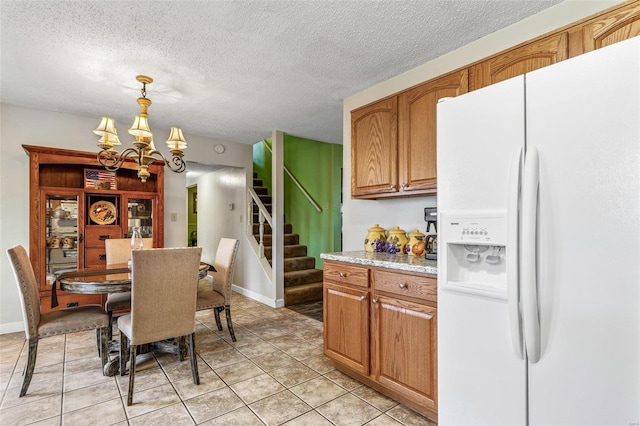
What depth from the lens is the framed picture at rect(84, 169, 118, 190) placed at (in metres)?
3.80

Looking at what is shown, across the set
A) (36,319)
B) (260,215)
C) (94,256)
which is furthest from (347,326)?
(94,256)

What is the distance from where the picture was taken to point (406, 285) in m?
1.91

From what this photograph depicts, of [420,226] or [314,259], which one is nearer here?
[420,226]

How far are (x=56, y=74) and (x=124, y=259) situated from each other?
70.0 inches

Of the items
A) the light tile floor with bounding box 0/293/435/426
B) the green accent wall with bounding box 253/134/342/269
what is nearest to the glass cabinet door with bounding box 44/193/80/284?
the light tile floor with bounding box 0/293/435/426

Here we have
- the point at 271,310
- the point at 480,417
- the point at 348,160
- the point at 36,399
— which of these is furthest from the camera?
the point at 271,310

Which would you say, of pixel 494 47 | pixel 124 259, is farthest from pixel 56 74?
pixel 494 47

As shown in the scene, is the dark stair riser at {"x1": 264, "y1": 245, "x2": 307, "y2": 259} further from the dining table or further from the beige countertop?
the beige countertop

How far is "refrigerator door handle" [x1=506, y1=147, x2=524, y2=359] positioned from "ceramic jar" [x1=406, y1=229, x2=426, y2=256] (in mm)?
1133

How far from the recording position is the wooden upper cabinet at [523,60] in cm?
178

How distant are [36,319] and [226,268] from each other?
146 cm

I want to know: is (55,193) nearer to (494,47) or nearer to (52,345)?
(52,345)

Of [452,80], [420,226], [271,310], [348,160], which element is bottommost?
[271,310]

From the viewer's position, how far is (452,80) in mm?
2197
